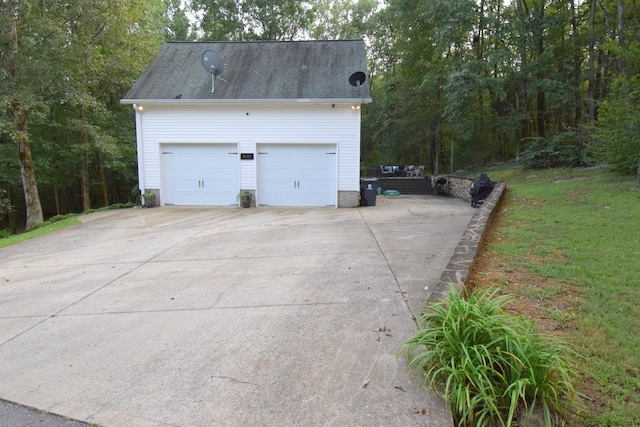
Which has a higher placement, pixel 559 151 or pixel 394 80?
pixel 394 80

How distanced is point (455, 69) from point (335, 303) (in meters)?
15.5

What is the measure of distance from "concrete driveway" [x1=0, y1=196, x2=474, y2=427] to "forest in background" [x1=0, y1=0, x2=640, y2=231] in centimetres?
660

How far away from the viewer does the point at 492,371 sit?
6.82 feet

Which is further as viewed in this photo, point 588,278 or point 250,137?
point 250,137

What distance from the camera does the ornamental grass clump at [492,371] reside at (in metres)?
1.95

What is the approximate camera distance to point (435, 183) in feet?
58.5

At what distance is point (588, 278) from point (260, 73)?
11388mm

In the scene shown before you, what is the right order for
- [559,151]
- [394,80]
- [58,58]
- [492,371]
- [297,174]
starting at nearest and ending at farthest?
[492,371] < [58,58] < [297,174] < [559,151] < [394,80]

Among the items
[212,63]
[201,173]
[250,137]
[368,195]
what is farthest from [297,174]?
[212,63]

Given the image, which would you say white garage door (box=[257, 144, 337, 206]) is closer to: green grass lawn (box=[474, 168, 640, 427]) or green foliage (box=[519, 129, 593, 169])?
green grass lawn (box=[474, 168, 640, 427])

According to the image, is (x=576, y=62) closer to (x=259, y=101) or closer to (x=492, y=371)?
(x=259, y=101)

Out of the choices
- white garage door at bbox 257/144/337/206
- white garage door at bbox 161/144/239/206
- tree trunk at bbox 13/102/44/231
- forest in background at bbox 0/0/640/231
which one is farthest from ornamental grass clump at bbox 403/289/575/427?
tree trunk at bbox 13/102/44/231

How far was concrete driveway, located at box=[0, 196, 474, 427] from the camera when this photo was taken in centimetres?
221

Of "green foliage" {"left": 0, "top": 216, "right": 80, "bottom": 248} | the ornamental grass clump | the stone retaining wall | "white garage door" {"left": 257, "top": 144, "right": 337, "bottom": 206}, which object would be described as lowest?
"green foliage" {"left": 0, "top": 216, "right": 80, "bottom": 248}
